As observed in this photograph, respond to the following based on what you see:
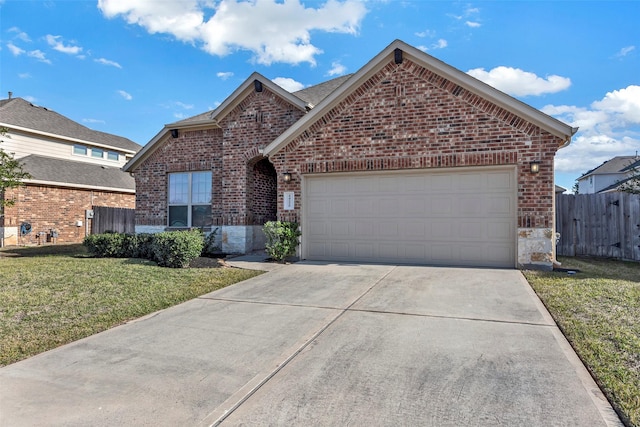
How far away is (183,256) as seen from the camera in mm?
8781

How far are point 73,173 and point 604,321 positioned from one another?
22.4m

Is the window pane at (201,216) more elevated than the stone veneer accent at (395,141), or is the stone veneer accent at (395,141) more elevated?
the stone veneer accent at (395,141)

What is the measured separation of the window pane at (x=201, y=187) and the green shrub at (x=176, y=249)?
3859 mm

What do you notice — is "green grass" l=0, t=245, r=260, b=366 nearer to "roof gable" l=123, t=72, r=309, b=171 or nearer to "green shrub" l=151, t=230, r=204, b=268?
"green shrub" l=151, t=230, r=204, b=268

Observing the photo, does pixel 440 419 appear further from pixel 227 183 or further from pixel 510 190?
pixel 227 183

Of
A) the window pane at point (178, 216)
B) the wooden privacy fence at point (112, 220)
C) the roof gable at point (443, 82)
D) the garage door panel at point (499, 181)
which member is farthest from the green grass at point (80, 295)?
the wooden privacy fence at point (112, 220)

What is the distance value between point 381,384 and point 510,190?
274 inches

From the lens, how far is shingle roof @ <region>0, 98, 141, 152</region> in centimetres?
1961

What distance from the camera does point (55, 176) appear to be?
1814 cm

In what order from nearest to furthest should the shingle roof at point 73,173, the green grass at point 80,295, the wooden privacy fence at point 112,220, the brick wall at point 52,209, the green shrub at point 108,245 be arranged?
the green grass at point 80,295 → the green shrub at point 108,245 → the brick wall at point 52,209 → the shingle roof at point 73,173 → the wooden privacy fence at point 112,220

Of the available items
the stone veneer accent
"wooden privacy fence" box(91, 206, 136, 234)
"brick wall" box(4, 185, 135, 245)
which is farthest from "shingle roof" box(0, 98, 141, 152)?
the stone veneer accent

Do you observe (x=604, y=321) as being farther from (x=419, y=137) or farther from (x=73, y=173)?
(x=73, y=173)

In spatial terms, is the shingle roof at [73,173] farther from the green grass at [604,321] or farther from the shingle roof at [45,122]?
the green grass at [604,321]

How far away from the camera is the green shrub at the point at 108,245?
11078 mm
